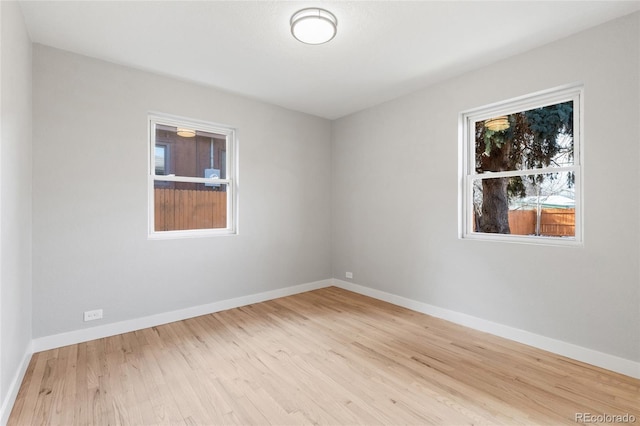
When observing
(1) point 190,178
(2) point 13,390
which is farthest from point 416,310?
(2) point 13,390

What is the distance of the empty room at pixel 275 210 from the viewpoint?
2082 mm

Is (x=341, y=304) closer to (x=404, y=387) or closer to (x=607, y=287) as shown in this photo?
(x=404, y=387)

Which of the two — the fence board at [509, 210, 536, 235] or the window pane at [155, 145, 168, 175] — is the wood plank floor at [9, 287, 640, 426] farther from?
the window pane at [155, 145, 168, 175]

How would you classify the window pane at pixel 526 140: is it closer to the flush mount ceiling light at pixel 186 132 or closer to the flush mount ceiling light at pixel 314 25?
the flush mount ceiling light at pixel 314 25

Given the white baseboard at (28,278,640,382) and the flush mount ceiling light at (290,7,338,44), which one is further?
the white baseboard at (28,278,640,382)

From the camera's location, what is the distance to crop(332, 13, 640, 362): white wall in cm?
234

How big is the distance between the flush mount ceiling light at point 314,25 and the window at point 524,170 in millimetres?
1833

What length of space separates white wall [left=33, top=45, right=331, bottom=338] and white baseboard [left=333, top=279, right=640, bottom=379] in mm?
1885

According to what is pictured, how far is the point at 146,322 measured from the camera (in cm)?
322

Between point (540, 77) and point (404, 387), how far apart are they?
2.86m

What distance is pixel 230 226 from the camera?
13.1 feet

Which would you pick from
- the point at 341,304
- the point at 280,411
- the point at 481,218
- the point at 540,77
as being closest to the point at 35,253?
the point at 280,411

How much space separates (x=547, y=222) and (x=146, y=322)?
4086 mm

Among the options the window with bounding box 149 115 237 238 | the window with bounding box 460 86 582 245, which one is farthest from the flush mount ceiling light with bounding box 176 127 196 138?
the window with bounding box 460 86 582 245
